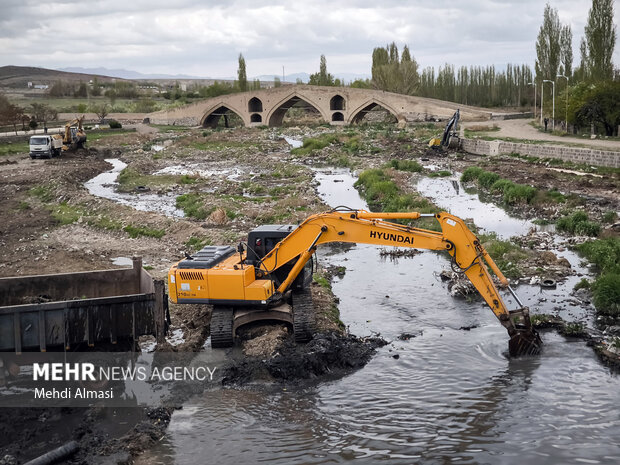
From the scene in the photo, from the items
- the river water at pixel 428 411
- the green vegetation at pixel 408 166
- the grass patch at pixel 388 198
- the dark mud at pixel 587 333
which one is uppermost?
the green vegetation at pixel 408 166

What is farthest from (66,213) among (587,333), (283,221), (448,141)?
(448,141)

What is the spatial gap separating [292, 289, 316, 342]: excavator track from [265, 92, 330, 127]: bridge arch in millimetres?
77487

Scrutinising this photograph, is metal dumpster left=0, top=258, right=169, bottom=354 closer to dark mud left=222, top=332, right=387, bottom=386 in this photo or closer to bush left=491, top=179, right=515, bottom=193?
dark mud left=222, top=332, right=387, bottom=386

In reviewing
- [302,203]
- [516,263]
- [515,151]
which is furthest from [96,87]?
[516,263]

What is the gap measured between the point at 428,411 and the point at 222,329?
4.64 meters

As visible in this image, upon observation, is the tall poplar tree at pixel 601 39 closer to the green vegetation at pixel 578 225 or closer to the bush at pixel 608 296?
the green vegetation at pixel 578 225

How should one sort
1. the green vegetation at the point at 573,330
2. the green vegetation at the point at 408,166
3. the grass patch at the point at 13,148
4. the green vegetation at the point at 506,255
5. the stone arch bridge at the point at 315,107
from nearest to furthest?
the green vegetation at the point at 573,330, the green vegetation at the point at 506,255, the green vegetation at the point at 408,166, the grass patch at the point at 13,148, the stone arch bridge at the point at 315,107

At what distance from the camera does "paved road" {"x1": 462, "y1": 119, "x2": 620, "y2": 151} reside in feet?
145

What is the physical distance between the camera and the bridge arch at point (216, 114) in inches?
3755

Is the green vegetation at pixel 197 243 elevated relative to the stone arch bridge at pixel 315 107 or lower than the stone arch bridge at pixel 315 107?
lower

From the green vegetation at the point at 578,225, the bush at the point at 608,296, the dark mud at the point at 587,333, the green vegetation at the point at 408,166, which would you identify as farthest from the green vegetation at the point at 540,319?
the green vegetation at the point at 408,166

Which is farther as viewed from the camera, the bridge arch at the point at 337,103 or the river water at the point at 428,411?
→ the bridge arch at the point at 337,103

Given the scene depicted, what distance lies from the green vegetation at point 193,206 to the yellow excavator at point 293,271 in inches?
570

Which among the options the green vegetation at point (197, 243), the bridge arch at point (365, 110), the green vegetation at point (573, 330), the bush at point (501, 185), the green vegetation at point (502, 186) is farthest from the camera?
the bridge arch at point (365, 110)
